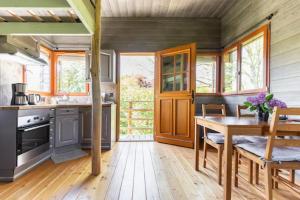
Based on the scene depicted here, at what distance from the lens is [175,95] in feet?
14.7

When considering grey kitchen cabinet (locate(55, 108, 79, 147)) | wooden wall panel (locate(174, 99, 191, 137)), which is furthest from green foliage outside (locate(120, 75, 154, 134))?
grey kitchen cabinet (locate(55, 108, 79, 147))

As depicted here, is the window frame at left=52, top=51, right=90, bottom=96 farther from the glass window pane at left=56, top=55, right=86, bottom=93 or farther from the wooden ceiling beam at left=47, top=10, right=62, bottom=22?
the wooden ceiling beam at left=47, top=10, right=62, bottom=22

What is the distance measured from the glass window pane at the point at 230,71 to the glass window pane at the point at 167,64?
1.16m

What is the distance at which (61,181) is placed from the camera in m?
2.45

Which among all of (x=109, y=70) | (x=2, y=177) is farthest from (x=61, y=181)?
(x=109, y=70)

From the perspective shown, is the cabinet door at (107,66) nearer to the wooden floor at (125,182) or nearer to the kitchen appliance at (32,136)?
the kitchen appliance at (32,136)

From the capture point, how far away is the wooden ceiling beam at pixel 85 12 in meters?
2.18

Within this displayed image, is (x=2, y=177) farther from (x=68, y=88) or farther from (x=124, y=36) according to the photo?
(x=124, y=36)

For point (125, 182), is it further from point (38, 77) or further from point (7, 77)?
point (38, 77)

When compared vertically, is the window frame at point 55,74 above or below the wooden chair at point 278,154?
above

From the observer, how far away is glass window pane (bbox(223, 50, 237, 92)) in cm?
420

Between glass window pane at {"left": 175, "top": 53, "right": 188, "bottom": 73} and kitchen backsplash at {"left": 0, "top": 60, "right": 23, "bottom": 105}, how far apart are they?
295 cm

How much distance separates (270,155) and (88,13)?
8.15 ft

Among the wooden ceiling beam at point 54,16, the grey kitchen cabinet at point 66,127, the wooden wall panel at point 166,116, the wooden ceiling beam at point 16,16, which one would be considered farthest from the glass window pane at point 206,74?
the wooden ceiling beam at point 16,16
